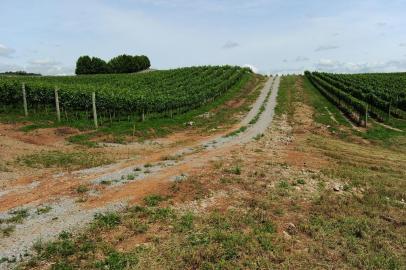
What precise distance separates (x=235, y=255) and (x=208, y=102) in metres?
40.8

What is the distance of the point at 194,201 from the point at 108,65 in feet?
399

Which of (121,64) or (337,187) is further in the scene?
(121,64)

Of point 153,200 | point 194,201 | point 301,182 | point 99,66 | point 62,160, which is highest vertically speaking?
point 99,66

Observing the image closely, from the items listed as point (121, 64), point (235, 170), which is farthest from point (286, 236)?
point (121, 64)

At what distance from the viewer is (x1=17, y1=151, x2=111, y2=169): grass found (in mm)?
18516

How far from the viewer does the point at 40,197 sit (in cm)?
1372

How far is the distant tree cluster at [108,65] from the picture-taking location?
411ft

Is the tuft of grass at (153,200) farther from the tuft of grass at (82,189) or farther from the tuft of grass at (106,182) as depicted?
the tuft of grass at (82,189)

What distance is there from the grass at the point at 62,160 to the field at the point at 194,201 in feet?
0.30

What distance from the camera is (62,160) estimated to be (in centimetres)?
1939

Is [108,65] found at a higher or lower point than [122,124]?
higher

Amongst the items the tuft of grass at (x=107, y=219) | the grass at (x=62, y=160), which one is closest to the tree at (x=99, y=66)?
the grass at (x=62, y=160)

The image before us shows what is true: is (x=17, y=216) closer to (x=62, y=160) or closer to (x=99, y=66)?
(x=62, y=160)

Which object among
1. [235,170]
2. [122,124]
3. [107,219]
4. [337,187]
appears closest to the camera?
[107,219]
